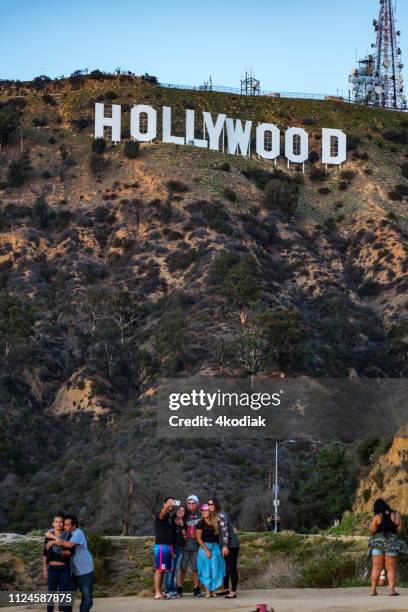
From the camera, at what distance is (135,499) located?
6931 cm

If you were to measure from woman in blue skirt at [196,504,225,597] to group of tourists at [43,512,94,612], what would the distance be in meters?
3.65

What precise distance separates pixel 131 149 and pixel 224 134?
1011cm

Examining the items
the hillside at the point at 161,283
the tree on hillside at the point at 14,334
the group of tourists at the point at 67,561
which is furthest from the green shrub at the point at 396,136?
the group of tourists at the point at 67,561

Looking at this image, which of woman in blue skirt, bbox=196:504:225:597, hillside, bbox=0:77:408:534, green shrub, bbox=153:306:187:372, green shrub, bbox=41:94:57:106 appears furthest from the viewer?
green shrub, bbox=41:94:57:106

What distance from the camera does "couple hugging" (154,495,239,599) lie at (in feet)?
79.9

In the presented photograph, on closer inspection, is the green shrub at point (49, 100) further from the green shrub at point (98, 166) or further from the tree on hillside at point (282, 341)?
the tree on hillside at point (282, 341)

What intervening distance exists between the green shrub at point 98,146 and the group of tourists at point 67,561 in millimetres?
96285

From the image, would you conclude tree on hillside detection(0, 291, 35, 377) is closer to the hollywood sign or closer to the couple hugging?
the hollywood sign

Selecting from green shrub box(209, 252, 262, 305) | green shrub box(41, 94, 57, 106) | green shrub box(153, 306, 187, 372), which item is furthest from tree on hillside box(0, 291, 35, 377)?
green shrub box(41, 94, 57, 106)

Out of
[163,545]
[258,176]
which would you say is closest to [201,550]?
[163,545]

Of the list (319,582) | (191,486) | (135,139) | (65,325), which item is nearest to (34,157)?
(135,139)

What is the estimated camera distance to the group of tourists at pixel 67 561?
2100cm

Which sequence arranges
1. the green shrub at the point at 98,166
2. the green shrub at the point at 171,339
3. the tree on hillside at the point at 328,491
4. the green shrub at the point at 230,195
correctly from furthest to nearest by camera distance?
1. the green shrub at the point at 98,166
2. the green shrub at the point at 230,195
3. the green shrub at the point at 171,339
4. the tree on hillside at the point at 328,491

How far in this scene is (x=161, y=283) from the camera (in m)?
100
